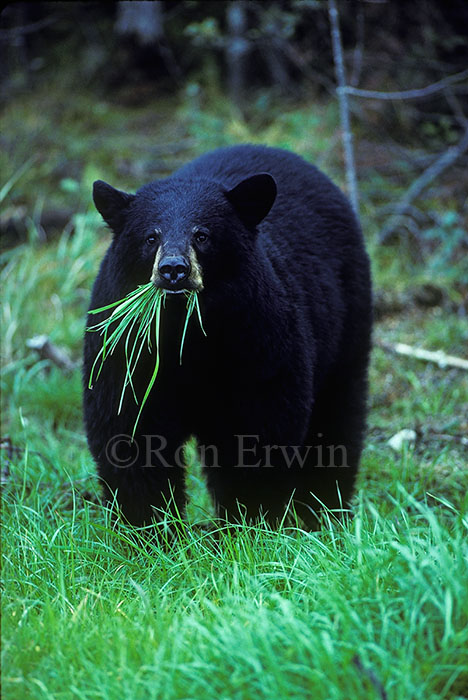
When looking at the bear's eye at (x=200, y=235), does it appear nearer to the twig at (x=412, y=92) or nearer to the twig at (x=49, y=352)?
the twig at (x=49, y=352)

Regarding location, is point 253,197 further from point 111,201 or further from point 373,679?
point 373,679

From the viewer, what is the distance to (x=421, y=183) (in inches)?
287

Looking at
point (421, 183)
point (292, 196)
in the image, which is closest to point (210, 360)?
point (292, 196)

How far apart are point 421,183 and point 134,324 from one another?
5249mm

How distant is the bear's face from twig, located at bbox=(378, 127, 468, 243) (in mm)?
4411

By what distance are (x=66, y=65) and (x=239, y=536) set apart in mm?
10632

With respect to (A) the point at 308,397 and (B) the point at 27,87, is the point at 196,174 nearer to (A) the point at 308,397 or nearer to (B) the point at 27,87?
(A) the point at 308,397

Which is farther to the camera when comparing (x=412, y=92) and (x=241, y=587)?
(x=412, y=92)

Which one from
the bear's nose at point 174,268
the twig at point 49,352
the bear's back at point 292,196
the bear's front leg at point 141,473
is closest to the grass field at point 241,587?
the bear's front leg at point 141,473

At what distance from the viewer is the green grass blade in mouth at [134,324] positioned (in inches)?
104

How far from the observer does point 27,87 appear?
11359 mm

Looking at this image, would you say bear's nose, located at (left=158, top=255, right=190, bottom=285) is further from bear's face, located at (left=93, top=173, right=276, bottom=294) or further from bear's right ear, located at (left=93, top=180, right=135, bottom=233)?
bear's right ear, located at (left=93, top=180, right=135, bottom=233)

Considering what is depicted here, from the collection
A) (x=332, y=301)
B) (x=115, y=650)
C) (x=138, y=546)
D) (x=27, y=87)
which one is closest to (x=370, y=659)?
(x=115, y=650)

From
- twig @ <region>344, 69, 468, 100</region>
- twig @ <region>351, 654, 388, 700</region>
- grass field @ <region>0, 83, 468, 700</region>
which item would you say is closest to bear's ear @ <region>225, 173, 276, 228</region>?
grass field @ <region>0, 83, 468, 700</region>
